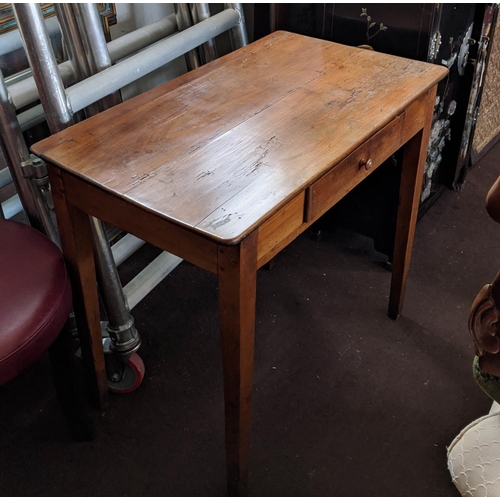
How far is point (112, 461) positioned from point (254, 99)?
806 millimetres

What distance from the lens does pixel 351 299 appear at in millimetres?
1680

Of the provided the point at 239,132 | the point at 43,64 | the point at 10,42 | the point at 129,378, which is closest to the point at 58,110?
the point at 43,64

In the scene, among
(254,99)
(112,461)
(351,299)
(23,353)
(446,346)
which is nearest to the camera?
(23,353)

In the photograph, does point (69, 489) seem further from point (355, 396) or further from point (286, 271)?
point (286, 271)

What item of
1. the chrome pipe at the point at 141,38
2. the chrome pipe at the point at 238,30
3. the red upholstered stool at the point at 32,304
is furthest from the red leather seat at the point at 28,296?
the chrome pipe at the point at 238,30

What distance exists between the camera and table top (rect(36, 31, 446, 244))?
908 millimetres

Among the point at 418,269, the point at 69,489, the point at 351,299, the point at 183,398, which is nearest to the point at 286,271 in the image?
the point at 351,299

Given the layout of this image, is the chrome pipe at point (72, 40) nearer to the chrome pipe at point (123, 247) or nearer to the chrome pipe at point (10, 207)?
the chrome pipe at point (10, 207)

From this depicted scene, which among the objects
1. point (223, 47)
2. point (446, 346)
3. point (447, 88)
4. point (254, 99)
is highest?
point (254, 99)

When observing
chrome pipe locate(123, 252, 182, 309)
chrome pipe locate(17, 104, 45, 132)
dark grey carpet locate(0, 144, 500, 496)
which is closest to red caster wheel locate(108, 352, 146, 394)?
dark grey carpet locate(0, 144, 500, 496)

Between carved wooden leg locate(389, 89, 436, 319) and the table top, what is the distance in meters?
0.16

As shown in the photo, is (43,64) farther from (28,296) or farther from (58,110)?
(28,296)

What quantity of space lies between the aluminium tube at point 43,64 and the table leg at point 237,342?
0.45 meters

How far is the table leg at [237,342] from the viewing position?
877 millimetres
